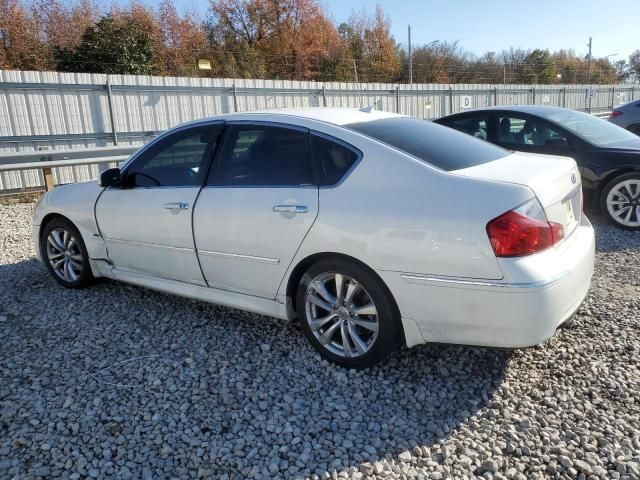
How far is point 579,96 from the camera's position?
2481 centimetres

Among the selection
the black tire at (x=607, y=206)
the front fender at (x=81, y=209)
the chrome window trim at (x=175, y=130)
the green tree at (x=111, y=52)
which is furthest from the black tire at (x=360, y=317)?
the green tree at (x=111, y=52)

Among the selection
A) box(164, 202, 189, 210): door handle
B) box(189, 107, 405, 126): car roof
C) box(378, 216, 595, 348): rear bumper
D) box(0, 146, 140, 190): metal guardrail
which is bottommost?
box(378, 216, 595, 348): rear bumper

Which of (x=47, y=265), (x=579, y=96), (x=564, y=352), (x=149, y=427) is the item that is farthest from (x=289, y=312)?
(x=579, y=96)

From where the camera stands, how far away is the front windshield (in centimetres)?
675

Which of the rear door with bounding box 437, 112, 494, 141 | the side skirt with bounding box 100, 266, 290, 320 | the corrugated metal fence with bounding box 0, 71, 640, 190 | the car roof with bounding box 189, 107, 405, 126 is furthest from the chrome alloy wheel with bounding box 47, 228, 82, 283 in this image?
the corrugated metal fence with bounding box 0, 71, 640, 190

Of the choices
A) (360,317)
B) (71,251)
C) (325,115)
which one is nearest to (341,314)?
(360,317)

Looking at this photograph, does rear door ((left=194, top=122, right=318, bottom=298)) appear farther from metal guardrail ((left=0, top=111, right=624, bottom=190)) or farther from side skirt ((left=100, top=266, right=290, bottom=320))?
metal guardrail ((left=0, top=111, right=624, bottom=190))

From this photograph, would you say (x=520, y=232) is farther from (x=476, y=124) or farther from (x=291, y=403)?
(x=476, y=124)

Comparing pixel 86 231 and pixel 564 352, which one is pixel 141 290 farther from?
pixel 564 352

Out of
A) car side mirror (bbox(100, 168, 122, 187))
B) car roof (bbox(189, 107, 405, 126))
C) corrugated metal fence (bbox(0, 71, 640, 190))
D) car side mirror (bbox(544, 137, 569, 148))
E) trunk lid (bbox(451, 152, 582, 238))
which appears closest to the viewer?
trunk lid (bbox(451, 152, 582, 238))

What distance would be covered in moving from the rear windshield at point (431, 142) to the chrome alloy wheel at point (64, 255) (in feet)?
9.50

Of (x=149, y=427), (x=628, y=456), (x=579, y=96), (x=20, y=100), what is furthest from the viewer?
(x=579, y=96)

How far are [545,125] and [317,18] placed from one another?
116 feet

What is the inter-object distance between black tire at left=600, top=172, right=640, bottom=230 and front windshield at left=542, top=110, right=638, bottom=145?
1.79 feet
